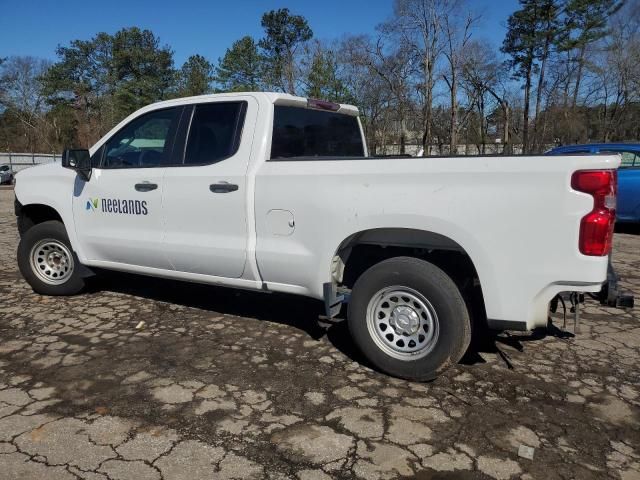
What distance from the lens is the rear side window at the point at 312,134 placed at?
4.27m

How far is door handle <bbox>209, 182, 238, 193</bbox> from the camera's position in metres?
4.04

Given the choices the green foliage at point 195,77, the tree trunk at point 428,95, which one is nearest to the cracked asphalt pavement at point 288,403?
the tree trunk at point 428,95

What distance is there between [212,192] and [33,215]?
2653mm

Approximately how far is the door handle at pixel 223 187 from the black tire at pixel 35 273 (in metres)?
2.05

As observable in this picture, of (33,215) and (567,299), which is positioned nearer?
(567,299)

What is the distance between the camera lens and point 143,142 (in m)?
4.81

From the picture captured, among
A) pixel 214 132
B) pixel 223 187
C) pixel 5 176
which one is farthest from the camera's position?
pixel 5 176

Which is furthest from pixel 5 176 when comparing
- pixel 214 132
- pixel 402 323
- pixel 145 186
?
pixel 402 323

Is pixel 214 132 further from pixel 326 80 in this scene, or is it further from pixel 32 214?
pixel 326 80

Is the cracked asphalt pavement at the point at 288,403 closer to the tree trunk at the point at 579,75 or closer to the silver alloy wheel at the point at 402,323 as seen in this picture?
the silver alloy wheel at the point at 402,323

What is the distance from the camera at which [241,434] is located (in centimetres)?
296

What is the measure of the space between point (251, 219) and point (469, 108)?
42.9 metres

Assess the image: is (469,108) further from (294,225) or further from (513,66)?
(294,225)

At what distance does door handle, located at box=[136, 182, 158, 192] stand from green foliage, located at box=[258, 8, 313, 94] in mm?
41829
